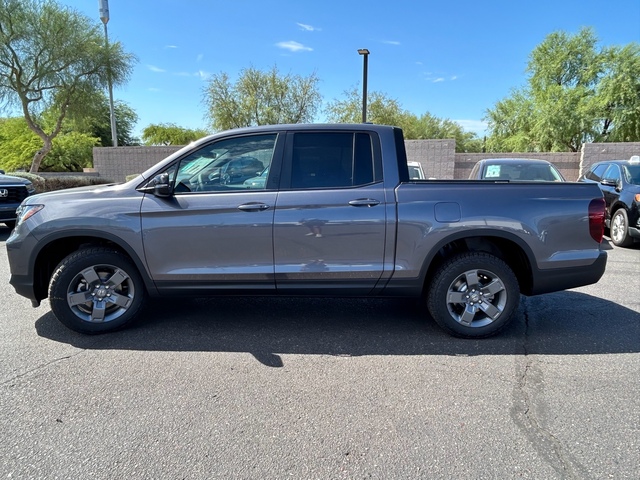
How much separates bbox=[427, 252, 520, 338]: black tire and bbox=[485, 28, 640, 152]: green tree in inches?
1034

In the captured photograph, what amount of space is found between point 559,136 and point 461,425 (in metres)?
28.2

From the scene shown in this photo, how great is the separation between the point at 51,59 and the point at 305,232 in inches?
821

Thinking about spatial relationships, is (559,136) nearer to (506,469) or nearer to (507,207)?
(507,207)

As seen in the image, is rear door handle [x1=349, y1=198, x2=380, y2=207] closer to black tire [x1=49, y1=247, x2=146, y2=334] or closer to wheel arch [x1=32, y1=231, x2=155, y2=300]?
wheel arch [x1=32, y1=231, x2=155, y2=300]

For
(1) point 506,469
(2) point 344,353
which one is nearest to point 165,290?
(2) point 344,353

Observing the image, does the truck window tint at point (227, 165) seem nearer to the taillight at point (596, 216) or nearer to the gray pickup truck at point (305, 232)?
the gray pickup truck at point (305, 232)

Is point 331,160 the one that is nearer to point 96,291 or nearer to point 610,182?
point 96,291

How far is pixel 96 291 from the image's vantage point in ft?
12.1

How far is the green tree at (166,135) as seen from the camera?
157ft

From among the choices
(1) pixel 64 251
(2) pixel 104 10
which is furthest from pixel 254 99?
(1) pixel 64 251

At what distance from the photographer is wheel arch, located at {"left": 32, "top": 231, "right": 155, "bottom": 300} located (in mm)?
3555

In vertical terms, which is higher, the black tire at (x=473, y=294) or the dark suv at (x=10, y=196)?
the dark suv at (x=10, y=196)

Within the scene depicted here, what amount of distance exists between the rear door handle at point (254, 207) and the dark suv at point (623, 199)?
21.9 ft

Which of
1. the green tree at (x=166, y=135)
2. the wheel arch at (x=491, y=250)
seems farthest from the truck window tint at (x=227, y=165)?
the green tree at (x=166, y=135)
